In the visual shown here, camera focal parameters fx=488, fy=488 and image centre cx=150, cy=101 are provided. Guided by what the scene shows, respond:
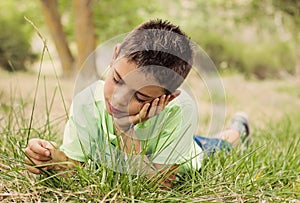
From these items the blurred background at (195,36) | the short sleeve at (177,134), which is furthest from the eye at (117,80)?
the blurred background at (195,36)

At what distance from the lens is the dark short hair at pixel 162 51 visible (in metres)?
1.60

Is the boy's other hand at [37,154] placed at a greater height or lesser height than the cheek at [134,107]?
lesser

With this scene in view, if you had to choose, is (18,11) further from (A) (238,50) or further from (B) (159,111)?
(B) (159,111)

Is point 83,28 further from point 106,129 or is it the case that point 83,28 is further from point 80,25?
point 106,129

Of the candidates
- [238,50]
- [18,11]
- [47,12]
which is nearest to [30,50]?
[18,11]

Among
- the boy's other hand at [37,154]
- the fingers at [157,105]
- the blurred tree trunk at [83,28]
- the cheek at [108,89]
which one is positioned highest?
the blurred tree trunk at [83,28]

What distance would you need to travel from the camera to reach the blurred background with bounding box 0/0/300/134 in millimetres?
7504

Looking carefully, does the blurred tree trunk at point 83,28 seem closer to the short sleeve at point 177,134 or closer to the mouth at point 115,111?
the short sleeve at point 177,134

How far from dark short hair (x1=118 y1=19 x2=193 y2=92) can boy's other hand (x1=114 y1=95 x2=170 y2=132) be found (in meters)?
0.05

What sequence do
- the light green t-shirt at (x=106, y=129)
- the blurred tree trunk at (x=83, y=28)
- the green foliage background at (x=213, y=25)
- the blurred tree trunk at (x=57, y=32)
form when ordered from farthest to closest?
1. the green foliage background at (x=213, y=25)
2. the blurred tree trunk at (x=57, y=32)
3. the blurred tree trunk at (x=83, y=28)
4. the light green t-shirt at (x=106, y=129)

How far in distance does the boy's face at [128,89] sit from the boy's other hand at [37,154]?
25cm

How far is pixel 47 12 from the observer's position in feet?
27.6

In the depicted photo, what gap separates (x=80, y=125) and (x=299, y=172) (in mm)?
845

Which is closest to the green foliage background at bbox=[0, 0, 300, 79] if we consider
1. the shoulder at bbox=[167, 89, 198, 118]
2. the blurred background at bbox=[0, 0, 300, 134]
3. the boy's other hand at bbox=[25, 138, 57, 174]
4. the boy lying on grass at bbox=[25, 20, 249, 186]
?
the blurred background at bbox=[0, 0, 300, 134]
